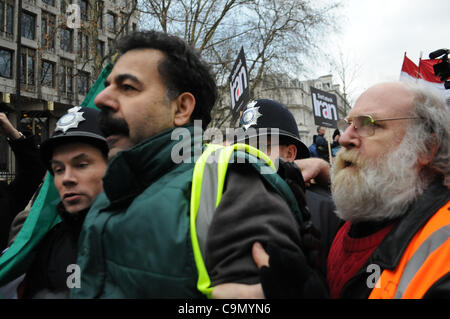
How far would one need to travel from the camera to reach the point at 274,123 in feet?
9.26

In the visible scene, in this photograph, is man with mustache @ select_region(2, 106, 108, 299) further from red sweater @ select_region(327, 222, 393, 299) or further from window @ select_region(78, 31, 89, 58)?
window @ select_region(78, 31, 89, 58)

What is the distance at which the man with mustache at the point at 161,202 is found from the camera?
101 centimetres

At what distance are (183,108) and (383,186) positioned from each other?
37.4 inches

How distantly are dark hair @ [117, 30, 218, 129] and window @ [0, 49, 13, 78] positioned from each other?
2446cm

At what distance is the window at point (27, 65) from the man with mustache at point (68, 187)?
2388 cm

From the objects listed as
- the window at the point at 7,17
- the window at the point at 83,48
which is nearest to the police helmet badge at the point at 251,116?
the window at the point at 83,48

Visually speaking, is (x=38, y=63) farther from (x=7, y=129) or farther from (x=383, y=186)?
(x=383, y=186)

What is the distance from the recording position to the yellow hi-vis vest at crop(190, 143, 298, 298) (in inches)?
41.1

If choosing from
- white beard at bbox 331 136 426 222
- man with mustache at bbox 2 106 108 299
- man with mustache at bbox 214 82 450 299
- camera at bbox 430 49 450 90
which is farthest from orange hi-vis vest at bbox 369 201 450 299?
camera at bbox 430 49 450 90

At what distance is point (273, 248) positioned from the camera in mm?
923

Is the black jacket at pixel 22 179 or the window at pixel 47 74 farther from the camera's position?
the window at pixel 47 74

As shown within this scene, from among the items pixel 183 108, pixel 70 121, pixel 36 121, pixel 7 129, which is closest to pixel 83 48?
pixel 36 121

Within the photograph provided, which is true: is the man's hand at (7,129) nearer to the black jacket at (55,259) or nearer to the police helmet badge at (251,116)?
the black jacket at (55,259)
